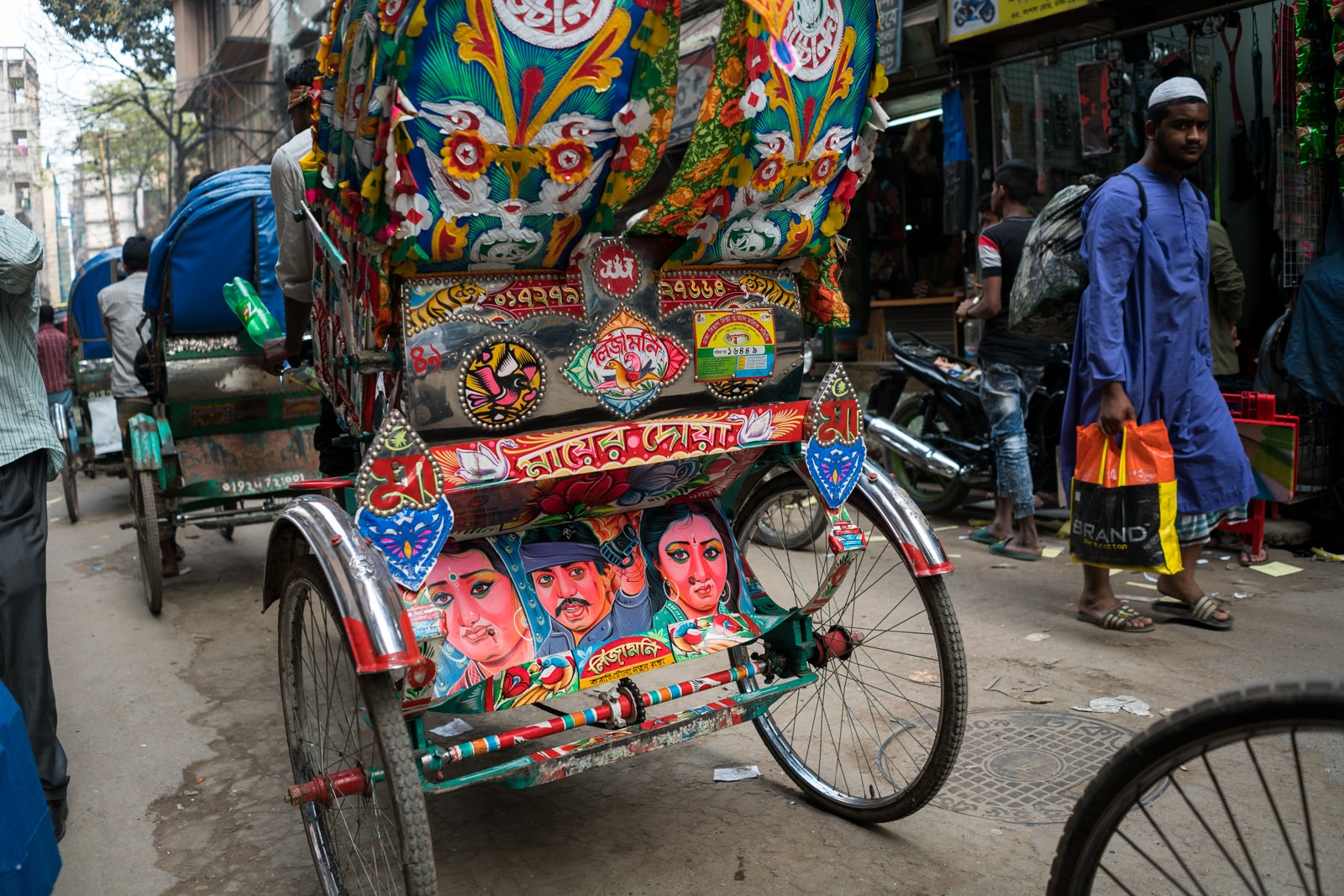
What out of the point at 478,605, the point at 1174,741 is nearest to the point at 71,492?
the point at 478,605

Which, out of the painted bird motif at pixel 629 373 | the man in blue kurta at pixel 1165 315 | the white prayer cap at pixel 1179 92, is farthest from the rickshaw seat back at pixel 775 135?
the white prayer cap at pixel 1179 92

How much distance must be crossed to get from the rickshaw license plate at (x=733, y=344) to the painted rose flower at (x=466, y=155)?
0.70m

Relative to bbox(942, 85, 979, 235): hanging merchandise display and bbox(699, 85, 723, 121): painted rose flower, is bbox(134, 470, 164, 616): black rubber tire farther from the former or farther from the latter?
bbox(942, 85, 979, 235): hanging merchandise display

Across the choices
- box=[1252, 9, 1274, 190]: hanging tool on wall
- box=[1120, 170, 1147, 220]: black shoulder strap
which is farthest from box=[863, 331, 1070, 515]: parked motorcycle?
box=[1120, 170, 1147, 220]: black shoulder strap

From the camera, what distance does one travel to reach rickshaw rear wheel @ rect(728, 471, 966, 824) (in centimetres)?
258

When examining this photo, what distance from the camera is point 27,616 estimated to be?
2.90 m

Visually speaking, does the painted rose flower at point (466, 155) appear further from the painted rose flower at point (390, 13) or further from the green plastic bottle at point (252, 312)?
the green plastic bottle at point (252, 312)

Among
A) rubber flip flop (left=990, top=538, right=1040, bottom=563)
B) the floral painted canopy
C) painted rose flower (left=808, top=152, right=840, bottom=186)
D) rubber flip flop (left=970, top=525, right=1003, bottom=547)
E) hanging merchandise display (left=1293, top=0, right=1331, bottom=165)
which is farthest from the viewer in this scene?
rubber flip flop (left=970, top=525, right=1003, bottom=547)

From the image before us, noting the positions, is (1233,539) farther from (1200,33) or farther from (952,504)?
(1200,33)

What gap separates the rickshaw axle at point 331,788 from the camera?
2184 mm

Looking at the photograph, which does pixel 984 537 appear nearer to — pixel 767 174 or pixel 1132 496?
pixel 1132 496

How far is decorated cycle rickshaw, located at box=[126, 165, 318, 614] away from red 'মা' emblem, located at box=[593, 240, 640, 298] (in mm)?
3326

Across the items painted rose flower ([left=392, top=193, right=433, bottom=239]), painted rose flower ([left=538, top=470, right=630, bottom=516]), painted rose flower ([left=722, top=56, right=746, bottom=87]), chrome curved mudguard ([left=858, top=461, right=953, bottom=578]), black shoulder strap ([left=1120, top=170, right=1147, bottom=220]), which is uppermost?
painted rose flower ([left=722, top=56, right=746, bottom=87])

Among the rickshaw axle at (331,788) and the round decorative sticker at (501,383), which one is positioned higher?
the round decorative sticker at (501,383)
